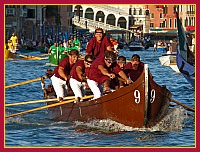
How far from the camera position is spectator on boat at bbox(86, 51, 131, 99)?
1136 centimetres

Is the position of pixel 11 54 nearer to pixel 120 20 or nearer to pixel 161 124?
pixel 161 124

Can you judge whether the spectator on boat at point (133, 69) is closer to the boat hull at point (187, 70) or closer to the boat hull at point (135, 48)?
the boat hull at point (187, 70)

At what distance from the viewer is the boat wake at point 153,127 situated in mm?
11633

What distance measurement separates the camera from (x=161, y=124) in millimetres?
11836

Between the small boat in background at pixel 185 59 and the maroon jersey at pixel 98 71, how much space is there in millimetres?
6709

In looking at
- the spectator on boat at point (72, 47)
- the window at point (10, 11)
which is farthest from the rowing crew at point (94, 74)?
the window at point (10, 11)

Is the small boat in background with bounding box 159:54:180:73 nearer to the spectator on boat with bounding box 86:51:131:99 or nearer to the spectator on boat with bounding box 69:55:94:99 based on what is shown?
the spectator on boat with bounding box 69:55:94:99

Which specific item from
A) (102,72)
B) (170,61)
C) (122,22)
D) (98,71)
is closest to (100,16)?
(122,22)

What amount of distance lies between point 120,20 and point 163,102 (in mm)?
66179

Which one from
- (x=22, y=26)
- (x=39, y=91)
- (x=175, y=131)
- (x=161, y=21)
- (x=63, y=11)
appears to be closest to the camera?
(x=175, y=131)

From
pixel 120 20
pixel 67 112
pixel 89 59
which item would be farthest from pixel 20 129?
pixel 120 20

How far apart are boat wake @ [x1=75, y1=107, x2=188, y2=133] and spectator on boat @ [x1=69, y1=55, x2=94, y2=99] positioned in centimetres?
52

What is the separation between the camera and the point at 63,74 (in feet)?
41.5

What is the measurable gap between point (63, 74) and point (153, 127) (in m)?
1.93
